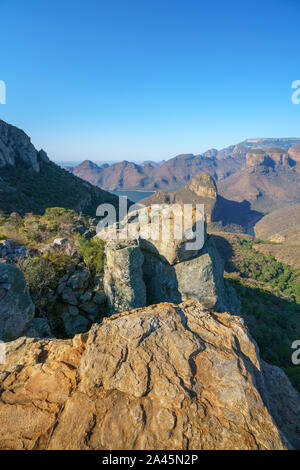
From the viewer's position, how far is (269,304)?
83.8 feet

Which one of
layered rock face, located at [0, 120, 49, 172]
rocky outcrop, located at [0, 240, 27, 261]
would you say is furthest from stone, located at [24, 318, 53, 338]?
layered rock face, located at [0, 120, 49, 172]

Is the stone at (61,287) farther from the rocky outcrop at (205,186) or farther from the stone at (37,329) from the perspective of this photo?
the rocky outcrop at (205,186)

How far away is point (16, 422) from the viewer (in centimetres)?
283

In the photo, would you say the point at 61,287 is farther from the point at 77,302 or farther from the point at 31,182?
the point at 31,182

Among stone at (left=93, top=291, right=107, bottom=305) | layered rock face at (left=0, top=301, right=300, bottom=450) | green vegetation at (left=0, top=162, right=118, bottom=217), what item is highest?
green vegetation at (left=0, top=162, right=118, bottom=217)

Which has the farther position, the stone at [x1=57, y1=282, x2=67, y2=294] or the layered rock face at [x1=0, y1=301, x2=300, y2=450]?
the stone at [x1=57, y1=282, x2=67, y2=294]

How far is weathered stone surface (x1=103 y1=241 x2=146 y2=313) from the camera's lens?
8.34 metres

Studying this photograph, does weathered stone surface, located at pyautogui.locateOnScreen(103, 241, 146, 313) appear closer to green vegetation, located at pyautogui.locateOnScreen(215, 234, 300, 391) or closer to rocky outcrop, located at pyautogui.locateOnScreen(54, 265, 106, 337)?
rocky outcrop, located at pyautogui.locateOnScreen(54, 265, 106, 337)

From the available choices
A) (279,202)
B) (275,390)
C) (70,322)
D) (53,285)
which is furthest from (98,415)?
(279,202)

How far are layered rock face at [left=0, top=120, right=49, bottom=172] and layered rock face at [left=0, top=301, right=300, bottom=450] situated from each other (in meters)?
42.1

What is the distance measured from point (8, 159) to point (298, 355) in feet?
154

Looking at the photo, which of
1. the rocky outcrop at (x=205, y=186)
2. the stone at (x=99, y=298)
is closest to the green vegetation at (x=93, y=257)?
the stone at (x=99, y=298)

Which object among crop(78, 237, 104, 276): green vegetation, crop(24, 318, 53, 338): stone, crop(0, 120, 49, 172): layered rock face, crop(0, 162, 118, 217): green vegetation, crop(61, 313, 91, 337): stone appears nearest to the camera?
crop(24, 318, 53, 338): stone
